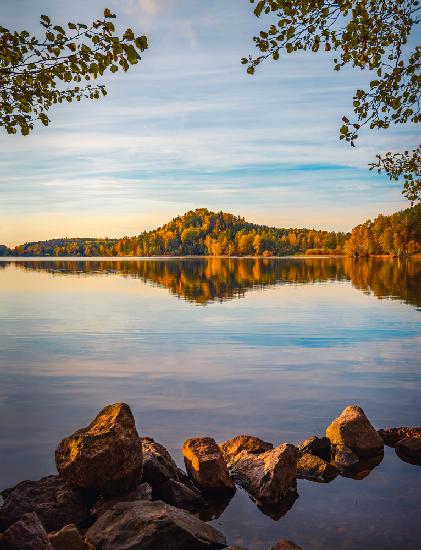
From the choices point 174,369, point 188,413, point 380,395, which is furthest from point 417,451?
point 174,369

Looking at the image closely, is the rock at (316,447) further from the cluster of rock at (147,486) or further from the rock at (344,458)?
the rock at (344,458)

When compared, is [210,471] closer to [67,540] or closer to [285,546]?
[285,546]

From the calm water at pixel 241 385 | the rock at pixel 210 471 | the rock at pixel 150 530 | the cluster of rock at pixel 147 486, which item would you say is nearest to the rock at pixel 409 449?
the cluster of rock at pixel 147 486

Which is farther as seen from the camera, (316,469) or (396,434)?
(396,434)

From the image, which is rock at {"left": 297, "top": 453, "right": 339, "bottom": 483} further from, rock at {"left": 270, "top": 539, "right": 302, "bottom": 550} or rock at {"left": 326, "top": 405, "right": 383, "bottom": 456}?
rock at {"left": 270, "top": 539, "right": 302, "bottom": 550}

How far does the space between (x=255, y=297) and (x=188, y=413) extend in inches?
1516

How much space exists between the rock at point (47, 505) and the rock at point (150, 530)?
804 millimetres

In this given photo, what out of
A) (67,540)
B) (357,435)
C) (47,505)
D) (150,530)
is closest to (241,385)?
(357,435)

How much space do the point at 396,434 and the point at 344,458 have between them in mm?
2531

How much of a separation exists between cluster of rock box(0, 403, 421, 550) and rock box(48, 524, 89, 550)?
0.02m

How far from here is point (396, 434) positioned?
577 inches

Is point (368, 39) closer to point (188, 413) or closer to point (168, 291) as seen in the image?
point (188, 413)

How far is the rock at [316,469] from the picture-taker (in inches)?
485

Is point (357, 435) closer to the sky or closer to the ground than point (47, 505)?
closer to the sky
